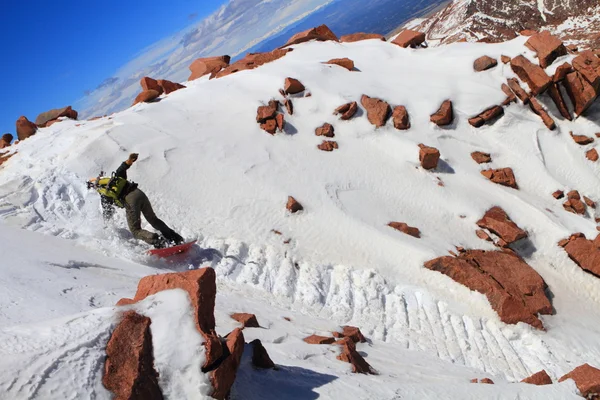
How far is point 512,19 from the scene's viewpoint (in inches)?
3344

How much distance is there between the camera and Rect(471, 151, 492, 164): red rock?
1500 centimetres

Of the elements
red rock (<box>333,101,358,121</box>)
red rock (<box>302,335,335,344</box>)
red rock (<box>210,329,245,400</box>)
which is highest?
red rock (<box>333,101,358,121</box>)

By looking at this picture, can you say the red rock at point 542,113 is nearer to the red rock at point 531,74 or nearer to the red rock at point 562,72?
the red rock at point 531,74

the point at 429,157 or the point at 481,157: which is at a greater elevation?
the point at 429,157

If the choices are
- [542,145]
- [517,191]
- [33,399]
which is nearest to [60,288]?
[33,399]

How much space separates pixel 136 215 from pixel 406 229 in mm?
7140

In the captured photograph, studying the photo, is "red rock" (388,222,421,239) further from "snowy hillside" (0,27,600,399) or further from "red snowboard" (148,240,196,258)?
"red snowboard" (148,240,196,258)

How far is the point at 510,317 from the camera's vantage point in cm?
966

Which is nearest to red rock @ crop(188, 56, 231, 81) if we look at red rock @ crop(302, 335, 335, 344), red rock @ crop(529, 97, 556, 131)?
red rock @ crop(529, 97, 556, 131)

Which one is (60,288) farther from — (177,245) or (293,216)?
(293,216)

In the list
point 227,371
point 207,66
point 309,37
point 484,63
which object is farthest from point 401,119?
point 227,371

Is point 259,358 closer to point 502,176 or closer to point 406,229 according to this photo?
point 406,229

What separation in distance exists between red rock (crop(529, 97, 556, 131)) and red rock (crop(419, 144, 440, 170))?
5.91 meters

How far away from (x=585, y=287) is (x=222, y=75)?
1563 cm
